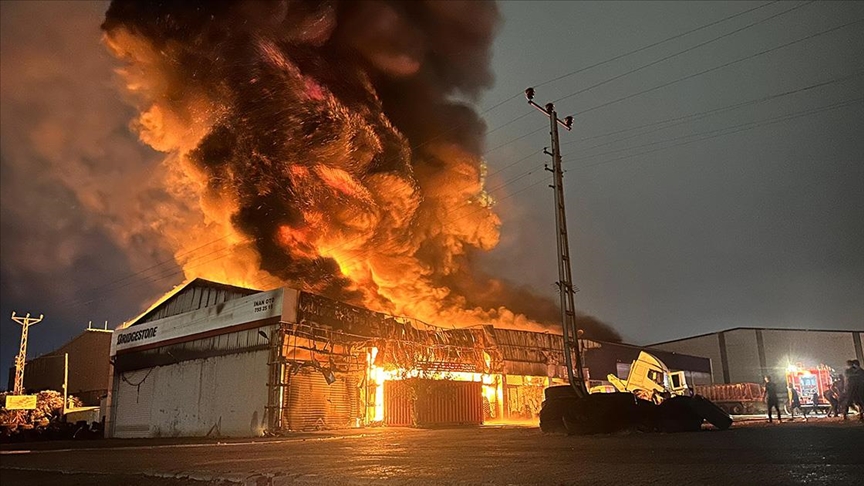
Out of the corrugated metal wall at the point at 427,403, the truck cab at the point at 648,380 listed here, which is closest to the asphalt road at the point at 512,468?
the truck cab at the point at 648,380

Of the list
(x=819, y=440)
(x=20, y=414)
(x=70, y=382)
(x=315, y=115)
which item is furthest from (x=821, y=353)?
(x=70, y=382)

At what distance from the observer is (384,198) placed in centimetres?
3803

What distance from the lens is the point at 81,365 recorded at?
63.8m

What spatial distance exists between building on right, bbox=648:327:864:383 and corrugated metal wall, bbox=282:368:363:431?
4512cm

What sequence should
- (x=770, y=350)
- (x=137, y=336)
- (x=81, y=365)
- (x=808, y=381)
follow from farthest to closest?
(x=81, y=365)
(x=770, y=350)
(x=808, y=381)
(x=137, y=336)

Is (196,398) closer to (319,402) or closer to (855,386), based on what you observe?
(319,402)

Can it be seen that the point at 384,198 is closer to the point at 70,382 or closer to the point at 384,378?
the point at 384,378

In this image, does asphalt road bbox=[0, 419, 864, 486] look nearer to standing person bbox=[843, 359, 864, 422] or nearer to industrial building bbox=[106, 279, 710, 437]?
standing person bbox=[843, 359, 864, 422]

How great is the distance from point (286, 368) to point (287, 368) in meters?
0.05

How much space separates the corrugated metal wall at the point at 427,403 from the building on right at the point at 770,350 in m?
38.9

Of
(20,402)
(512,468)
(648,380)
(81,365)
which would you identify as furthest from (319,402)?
(81,365)

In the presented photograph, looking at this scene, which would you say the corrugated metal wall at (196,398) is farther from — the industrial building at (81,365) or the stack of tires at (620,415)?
the industrial building at (81,365)

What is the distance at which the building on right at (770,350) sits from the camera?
5828cm

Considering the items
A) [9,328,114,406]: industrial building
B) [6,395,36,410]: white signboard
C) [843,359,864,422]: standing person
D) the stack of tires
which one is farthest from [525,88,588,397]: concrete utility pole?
[9,328,114,406]: industrial building
